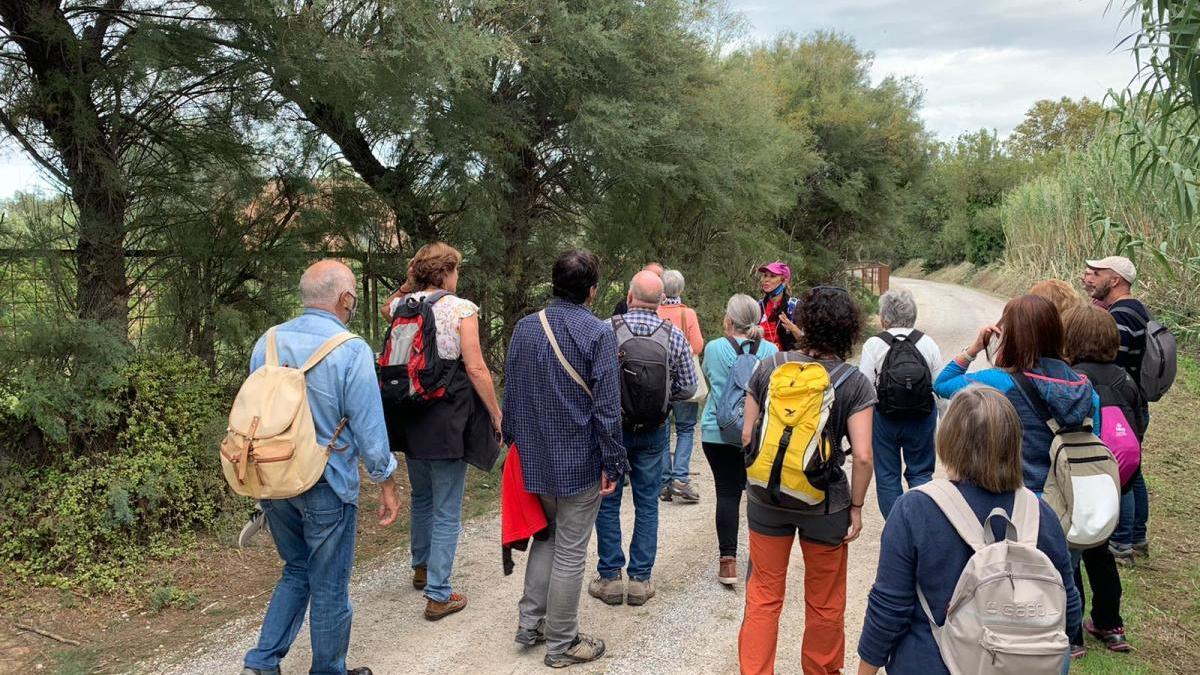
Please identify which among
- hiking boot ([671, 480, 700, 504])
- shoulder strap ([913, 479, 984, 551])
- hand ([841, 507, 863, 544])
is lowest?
hiking boot ([671, 480, 700, 504])

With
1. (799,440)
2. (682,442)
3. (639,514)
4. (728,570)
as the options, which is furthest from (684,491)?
(799,440)

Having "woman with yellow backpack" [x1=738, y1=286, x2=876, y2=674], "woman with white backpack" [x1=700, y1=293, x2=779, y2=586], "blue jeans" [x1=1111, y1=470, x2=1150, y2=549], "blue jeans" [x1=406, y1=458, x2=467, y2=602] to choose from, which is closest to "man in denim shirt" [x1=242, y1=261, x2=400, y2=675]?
"blue jeans" [x1=406, y1=458, x2=467, y2=602]

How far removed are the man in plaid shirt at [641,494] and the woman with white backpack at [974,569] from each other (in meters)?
2.22

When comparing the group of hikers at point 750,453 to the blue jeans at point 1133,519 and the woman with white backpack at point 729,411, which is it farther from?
the blue jeans at point 1133,519

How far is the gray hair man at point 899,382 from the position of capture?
4.50m

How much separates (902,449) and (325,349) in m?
3.43

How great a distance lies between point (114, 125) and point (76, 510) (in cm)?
265

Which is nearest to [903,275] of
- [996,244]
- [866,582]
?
[996,244]

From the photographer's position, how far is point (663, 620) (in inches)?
175

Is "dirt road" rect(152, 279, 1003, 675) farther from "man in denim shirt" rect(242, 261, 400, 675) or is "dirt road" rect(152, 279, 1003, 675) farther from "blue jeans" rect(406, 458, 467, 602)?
"man in denim shirt" rect(242, 261, 400, 675)

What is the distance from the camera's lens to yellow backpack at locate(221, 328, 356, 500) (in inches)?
126

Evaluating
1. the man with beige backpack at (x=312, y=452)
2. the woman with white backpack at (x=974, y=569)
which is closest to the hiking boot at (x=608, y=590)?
the man with beige backpack at (x=312, y=452)

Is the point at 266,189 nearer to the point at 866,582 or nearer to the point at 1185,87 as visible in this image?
the point at 866,582

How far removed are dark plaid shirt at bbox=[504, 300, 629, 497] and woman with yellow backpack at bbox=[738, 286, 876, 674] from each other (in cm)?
70
